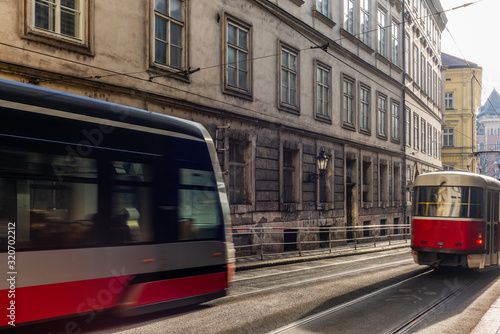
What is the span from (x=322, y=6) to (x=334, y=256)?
11.2m

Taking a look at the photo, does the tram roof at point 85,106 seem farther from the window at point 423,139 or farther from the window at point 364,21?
the window at point 423,139

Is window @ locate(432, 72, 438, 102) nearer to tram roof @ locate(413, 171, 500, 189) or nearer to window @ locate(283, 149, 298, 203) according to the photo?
window @ locate(283, 149, 298, 203)

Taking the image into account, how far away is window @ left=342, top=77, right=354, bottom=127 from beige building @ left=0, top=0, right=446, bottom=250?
0.29 feet

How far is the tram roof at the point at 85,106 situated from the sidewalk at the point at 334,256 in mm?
4945

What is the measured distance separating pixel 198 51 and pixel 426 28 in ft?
102

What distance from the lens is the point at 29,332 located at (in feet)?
18.5

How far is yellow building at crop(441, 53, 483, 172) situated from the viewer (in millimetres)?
57344

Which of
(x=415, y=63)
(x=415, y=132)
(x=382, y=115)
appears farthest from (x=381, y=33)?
(x=415, y=132)

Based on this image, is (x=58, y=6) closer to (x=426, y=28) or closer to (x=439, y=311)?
(x=439, y=311)

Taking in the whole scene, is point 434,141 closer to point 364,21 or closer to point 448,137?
point 448,137

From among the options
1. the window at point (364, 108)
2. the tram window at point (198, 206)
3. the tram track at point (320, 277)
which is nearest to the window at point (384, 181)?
the window at point (364, 108)

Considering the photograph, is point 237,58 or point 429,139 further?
point 429,139

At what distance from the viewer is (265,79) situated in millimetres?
19156

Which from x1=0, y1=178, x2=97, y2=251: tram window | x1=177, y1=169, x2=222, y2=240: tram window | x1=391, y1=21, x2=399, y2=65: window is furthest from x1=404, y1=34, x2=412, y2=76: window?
x1=0, y1=178, x2=97, y2=251: tram window
